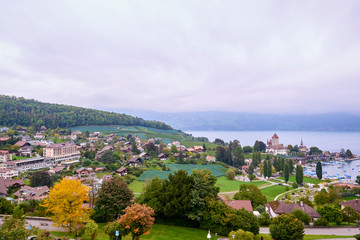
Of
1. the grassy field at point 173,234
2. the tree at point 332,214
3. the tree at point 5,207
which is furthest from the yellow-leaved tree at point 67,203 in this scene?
the tree at point 332,214

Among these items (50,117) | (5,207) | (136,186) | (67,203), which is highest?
(50,117)

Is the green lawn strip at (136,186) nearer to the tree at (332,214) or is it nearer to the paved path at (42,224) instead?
the paved path at (42,224)

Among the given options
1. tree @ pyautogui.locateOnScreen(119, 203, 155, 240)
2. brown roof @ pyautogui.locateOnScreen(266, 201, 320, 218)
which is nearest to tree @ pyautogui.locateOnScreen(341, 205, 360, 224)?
brown roof @ pyautogui.locateOnScreen(266, 201, 320, 218)

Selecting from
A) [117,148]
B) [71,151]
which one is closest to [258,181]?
[117,148]

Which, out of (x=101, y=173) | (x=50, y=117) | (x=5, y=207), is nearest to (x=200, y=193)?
(x=5, y=207)

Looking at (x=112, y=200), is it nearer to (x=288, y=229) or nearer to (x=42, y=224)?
(x=42, y=224)

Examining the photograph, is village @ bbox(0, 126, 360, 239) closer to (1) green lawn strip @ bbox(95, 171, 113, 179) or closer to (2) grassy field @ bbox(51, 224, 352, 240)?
(1) green lawn strip @ bbox(95, 171, 113, 179)
